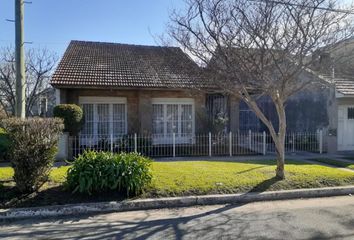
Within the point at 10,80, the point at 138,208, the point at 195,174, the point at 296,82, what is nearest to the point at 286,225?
the point at 138,208

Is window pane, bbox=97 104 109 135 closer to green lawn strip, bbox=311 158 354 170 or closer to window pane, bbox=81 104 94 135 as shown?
window pane, bbox=81 104 94 135

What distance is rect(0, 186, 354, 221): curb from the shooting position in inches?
260

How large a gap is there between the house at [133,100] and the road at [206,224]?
8356 millimetres

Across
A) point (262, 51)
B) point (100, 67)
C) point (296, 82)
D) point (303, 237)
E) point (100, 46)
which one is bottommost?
point (303, 237)

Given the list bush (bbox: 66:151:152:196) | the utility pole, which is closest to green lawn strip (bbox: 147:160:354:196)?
bush (bbox: 66:151:152:196)

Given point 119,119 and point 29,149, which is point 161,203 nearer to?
point 29,149

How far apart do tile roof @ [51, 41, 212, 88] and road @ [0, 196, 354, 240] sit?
6044 millimetres

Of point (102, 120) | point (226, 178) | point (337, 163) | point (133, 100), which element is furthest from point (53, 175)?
point (337, 163)

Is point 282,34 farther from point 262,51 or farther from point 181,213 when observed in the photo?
point 181,213

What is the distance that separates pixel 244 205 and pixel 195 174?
222 cm

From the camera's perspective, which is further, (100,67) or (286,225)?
(100,67)

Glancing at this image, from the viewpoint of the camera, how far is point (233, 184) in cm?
849

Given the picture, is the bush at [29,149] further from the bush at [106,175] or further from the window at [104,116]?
the window at [104,116]

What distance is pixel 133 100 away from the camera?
53.9 ft
